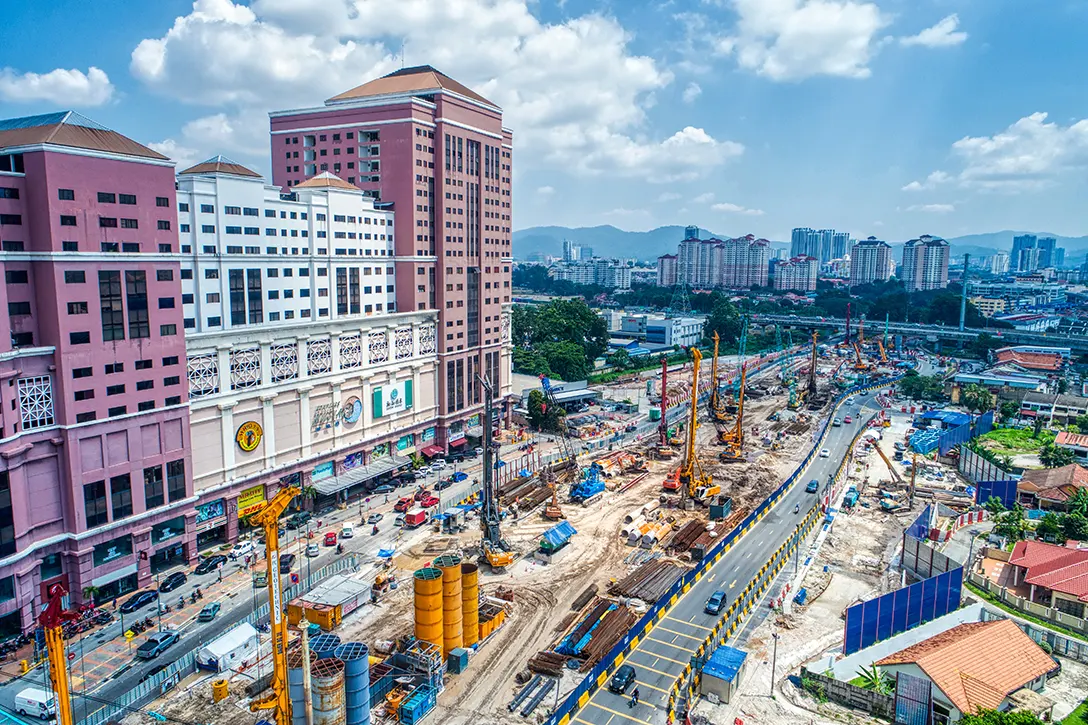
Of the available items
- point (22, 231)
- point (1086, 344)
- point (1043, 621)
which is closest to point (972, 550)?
point (1043, 621)

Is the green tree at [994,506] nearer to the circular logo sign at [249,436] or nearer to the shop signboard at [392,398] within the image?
the shop signboard at [392,398]

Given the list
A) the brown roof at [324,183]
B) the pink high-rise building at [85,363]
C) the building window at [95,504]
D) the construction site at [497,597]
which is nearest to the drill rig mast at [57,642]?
the construction site at [497,597]

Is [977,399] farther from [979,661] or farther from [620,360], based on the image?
[979,661]

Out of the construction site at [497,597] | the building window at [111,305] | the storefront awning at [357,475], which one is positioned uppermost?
the building window at [111,305]

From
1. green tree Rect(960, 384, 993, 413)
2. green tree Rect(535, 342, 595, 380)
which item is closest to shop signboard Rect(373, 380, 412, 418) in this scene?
green tree Rect(535, 342, 595, 380)

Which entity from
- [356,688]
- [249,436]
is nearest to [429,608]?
[356,688]

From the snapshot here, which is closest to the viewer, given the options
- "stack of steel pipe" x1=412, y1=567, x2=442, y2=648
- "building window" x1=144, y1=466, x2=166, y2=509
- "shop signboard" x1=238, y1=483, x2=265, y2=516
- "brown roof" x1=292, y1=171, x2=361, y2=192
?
"stack of steel pipe" x1=412, y1=567, x2=442, y2=648

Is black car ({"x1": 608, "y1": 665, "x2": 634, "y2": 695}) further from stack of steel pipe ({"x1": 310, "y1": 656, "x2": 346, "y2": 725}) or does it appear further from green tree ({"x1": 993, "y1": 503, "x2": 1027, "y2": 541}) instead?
green tree ({"x1": 993, "y1": 503, "x2": 1027, "y2": 541})
